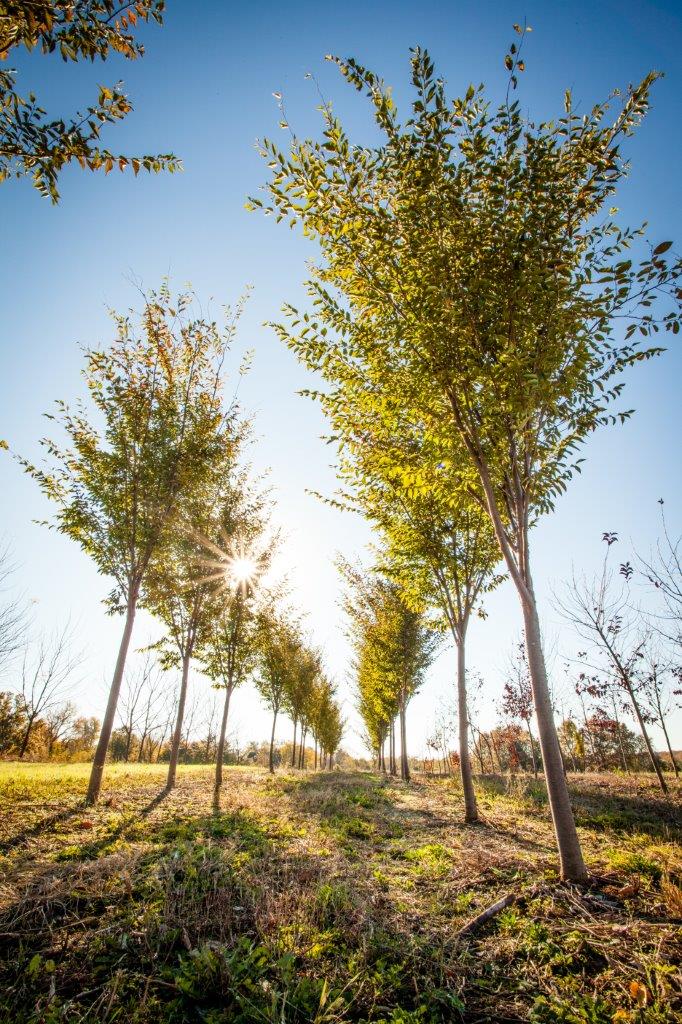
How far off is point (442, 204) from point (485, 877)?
24.2 feet

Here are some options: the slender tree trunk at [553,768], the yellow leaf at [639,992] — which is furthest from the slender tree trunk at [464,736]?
the yellow leaf at [639,992]

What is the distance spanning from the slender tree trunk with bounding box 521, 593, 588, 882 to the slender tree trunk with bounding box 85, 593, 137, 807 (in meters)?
7.34

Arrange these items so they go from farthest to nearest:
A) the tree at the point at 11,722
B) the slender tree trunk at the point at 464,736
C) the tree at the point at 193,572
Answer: the tree at the point at 11,722, the tree at the point at 193,572, the slender tree trunk at the point at 464,736

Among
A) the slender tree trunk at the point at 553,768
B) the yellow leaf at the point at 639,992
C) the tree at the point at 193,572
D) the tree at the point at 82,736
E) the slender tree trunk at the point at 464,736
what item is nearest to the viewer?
the yellow leaf at the point at 639,992

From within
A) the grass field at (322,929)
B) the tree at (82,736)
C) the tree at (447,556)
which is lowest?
the tree at (82,736)

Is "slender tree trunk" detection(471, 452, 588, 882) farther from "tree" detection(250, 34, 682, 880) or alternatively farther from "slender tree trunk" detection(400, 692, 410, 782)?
"slender tree trunk" detection(400, 692, 410, 782)

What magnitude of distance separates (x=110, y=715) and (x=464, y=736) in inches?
279

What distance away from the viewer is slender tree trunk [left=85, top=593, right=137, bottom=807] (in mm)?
7641

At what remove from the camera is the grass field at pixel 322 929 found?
2.43 m

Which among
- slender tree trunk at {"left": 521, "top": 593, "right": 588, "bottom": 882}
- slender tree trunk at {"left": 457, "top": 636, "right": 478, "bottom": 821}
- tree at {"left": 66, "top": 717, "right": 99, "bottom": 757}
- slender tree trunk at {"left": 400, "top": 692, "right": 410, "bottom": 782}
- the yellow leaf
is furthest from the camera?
tree at {"left": 66, "top": 717, "right": 99, "bottom": 757}

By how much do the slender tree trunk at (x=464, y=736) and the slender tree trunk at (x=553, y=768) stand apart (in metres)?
3.63

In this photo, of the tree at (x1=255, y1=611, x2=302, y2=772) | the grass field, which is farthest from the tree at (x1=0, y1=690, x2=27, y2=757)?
the grass field

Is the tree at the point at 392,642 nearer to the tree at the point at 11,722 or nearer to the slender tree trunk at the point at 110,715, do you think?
the slender tree trunk at the point at 110,715

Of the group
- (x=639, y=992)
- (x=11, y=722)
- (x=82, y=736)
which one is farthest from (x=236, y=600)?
(x=82, y=736)
